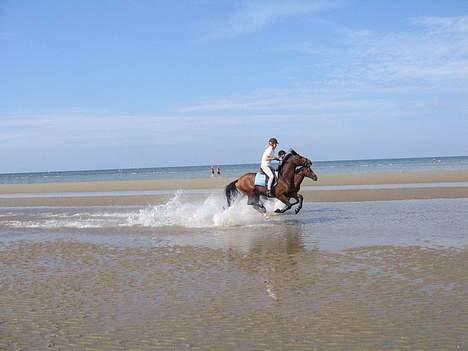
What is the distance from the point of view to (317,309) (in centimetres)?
665

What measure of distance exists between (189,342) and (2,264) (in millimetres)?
6337

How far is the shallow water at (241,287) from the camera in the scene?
19.0ft

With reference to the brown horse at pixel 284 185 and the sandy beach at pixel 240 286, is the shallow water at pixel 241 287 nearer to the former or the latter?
the sandy beach at pixel 240 286

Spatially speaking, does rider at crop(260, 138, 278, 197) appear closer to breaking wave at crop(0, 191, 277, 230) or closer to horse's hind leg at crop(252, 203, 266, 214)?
horse's hind leg at crop(252, 203, 266, 214)

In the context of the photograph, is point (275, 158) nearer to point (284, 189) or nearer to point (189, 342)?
point (284, 189)

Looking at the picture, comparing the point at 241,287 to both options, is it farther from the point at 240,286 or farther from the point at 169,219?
the point at 169,219

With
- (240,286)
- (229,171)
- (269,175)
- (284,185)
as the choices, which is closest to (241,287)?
(240,286)

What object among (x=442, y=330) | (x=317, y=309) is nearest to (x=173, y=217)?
(x=317, y=309)

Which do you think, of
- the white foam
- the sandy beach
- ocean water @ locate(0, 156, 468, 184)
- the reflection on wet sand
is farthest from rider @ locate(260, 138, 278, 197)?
ocean water @ locate(0, 156, 468, 184)

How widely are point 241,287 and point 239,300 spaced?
0.74 m

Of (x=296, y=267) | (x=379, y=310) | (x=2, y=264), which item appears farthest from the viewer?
(x=2, y=264)

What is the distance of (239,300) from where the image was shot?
7211 mm

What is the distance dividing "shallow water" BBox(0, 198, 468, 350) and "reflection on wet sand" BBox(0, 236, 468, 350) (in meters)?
0.02

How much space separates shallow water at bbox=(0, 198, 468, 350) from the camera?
580cm
